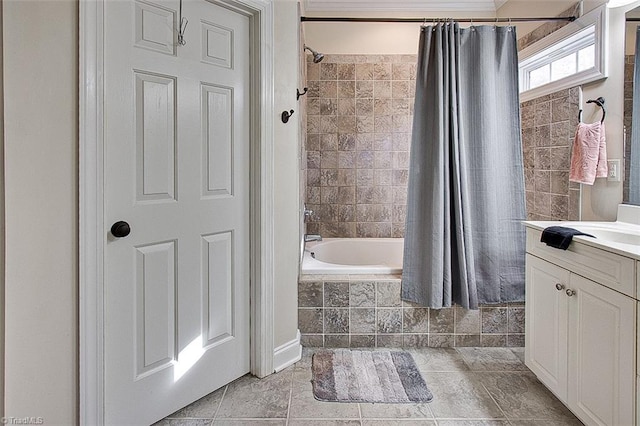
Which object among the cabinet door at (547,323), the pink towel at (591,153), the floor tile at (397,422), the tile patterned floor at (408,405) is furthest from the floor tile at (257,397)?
the pink towel at (591,153)

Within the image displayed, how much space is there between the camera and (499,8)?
333 cm

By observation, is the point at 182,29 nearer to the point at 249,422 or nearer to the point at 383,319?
the point at 249,422

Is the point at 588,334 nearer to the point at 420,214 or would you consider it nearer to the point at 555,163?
the point at 420,214

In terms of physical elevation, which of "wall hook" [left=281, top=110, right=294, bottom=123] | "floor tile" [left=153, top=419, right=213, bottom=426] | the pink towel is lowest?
"floor tile" [left=153, top=419, right=213, bottom=426]

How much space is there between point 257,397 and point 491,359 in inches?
55.2

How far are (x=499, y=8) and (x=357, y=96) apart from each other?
143 centimetres

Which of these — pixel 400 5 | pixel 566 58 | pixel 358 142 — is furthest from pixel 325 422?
pixel 400 5

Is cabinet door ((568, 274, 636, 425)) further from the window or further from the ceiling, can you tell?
the ceiling

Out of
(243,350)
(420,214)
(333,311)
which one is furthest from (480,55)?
(243,350)

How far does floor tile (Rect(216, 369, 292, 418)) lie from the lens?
178 centimetres

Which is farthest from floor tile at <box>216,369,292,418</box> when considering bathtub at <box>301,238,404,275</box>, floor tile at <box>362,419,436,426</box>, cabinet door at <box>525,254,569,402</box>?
bathtub at <box>301,238,404,275</box>

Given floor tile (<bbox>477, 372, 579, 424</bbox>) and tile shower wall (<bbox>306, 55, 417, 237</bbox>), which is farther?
tile shower wall (<bbox>306, 55, 417, 237</bbox>)

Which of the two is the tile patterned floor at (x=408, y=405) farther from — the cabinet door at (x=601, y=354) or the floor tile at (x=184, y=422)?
the cabinet door at (x=601, y=354)

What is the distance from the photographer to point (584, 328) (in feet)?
5.10
